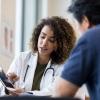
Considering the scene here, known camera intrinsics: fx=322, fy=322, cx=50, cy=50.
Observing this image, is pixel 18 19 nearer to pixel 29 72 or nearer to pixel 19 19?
pixel 19 19

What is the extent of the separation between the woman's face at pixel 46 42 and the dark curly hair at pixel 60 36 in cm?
4

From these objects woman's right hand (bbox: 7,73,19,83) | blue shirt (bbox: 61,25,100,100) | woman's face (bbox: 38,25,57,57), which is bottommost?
woman's right hand (bbox: 7,73,19,83)

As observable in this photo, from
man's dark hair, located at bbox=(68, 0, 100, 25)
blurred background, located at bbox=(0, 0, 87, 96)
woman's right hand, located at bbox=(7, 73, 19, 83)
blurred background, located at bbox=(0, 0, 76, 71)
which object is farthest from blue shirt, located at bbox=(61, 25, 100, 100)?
blurred background, located at bbox=(0, 0, 76, 71)

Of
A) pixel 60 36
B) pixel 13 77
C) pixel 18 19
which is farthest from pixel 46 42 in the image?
pixel 18 19

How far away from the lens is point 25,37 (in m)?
3.75

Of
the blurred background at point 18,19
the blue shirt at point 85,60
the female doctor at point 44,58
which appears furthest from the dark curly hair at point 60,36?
the blue shirt at point 85,60

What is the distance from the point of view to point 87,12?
1.43 m

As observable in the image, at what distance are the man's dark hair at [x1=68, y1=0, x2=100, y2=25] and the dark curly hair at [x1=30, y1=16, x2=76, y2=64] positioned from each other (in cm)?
115

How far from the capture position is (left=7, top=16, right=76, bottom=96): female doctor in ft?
8.39

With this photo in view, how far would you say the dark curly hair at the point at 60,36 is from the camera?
2637 millimetres

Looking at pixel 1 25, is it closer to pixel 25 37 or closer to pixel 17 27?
pixel 17 27

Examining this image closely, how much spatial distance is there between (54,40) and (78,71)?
1.30m

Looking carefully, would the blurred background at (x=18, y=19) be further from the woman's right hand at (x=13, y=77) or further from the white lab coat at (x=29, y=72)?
the woman's right hand at (x=13, y=77)

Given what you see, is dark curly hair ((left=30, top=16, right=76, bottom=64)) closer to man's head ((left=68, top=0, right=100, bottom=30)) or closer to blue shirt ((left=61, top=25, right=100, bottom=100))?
man's head ((left=68, top=0, right=100, bottom=30))
